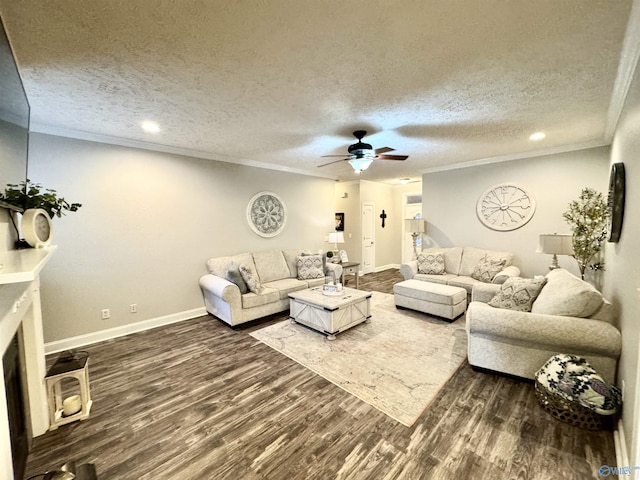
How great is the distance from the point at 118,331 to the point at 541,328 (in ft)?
15.9

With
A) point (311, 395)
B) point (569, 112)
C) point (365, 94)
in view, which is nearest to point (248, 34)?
point (365, 94)

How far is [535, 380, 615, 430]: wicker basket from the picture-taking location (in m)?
1.83

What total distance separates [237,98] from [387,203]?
627cm

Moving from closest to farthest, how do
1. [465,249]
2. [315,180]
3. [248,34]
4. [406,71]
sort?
[248,34] → [406,71] → [465,249] → [315,180]

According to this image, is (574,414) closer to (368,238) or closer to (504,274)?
(504,274)

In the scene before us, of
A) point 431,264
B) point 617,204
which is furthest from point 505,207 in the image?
point 617,204

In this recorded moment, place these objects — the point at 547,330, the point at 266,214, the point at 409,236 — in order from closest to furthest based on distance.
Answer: the point at 547,330
the point at 266,214
the point at 409,236

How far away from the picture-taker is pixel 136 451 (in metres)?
1.77

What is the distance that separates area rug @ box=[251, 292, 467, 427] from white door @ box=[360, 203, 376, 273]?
10.5 ft

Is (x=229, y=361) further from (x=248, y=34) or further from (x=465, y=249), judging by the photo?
(x=465, y=249)

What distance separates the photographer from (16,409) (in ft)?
5.26

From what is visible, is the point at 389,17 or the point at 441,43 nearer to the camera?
the point at 389,17

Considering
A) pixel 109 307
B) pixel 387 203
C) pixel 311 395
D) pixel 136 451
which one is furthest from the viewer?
pixel 387 203

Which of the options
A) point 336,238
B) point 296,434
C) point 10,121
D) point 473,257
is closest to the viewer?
point 10,121
